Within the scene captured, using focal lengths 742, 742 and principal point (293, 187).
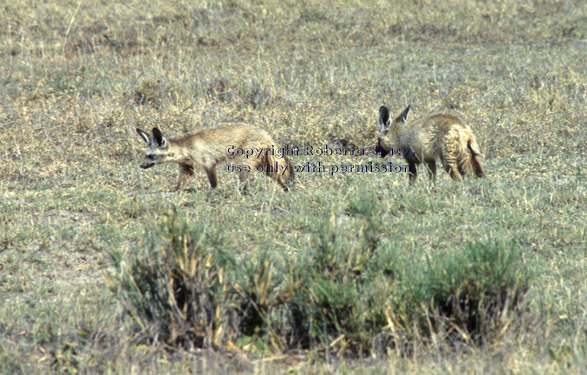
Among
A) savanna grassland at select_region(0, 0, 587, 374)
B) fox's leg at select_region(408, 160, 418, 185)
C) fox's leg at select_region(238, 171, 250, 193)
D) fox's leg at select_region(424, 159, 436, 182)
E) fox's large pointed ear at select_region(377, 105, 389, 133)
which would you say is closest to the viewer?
savanna grassland at select_region(0, 0, 587, 374)

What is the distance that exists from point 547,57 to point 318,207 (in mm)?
10305

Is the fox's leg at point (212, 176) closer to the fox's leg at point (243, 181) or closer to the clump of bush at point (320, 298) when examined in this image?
the fox's leg at point (243, 181)

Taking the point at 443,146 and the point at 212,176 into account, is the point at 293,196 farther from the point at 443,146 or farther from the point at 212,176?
the point at 443,146

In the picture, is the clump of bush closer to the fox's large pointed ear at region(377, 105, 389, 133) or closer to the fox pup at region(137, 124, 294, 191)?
the fox pup at region(137, 124, 294, 191)

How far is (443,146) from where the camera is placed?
9969 millimetres

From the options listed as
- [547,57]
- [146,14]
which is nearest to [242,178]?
[547,57]

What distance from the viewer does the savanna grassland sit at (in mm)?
5219

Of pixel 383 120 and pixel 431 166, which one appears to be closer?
pixel 431 166

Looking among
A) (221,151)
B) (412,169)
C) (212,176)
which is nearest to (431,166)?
(412,169)

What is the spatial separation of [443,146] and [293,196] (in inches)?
89.9

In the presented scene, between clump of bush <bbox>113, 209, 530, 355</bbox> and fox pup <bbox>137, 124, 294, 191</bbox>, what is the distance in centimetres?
476

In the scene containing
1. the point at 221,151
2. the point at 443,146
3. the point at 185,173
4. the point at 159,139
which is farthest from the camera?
the point at 185,173

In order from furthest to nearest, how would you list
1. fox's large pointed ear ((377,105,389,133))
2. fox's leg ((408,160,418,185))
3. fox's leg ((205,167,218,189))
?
fox's large pointed ear ((377,105,389,133))
fox's leg ((408,160,418,185))
fox's leg ((205,167,218,189))

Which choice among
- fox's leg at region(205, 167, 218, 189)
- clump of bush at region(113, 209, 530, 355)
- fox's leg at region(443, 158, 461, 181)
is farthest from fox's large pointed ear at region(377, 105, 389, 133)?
clump of bush at region(113, 209, 530, 355)
